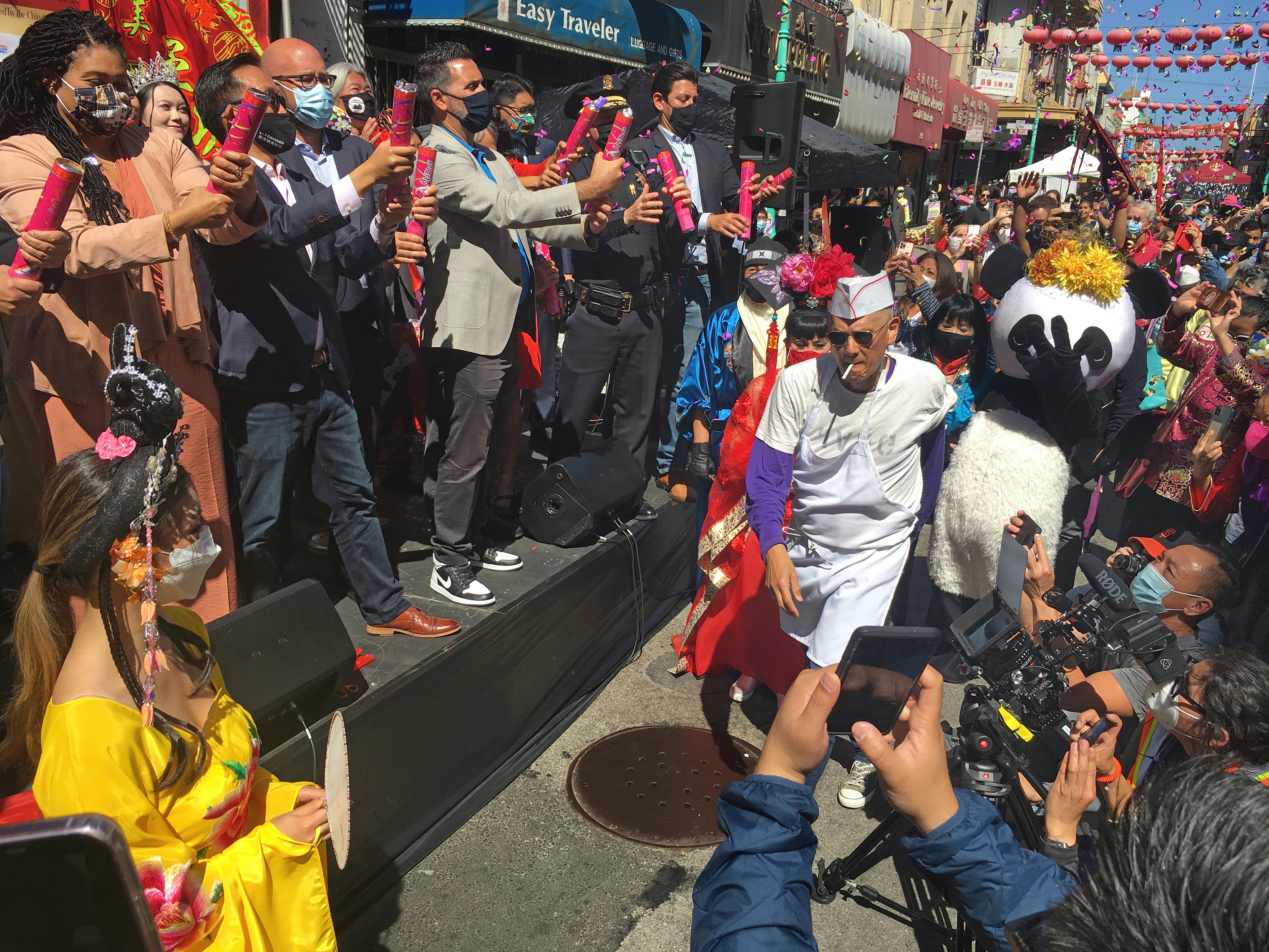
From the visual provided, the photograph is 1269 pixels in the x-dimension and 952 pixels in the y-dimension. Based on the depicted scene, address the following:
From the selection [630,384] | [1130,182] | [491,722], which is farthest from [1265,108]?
[491,722]

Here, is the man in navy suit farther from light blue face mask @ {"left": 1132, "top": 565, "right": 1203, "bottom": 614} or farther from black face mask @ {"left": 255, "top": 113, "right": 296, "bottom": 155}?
light blue face mask @ {"left": 1132, "top": 565, "right": 1203, "bottom": 614}

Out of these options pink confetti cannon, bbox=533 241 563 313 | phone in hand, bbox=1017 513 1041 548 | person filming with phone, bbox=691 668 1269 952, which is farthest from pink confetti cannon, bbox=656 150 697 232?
person filming with phone, bbox=691 668 1269 952

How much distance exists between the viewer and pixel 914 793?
1.49 metres

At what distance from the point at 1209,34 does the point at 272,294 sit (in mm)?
24314

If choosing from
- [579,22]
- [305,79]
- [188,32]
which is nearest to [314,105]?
[305,79]

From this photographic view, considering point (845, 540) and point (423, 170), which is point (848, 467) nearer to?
point (845, 540)

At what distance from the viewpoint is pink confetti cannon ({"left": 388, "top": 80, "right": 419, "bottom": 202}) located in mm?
2883

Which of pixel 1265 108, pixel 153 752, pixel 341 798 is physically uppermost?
pixel 1265 108

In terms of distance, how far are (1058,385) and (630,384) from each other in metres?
2.48

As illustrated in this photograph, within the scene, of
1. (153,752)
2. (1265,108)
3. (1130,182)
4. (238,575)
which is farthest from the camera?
(1265,108)

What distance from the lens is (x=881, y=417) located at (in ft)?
10.4

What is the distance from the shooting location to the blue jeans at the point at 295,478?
328cm

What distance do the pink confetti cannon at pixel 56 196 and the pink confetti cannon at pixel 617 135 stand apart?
2.11m

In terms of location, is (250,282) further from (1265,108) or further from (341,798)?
(1265,108)
